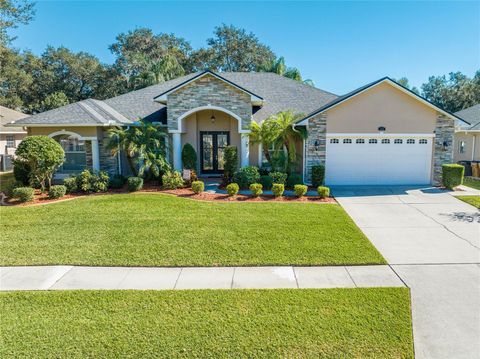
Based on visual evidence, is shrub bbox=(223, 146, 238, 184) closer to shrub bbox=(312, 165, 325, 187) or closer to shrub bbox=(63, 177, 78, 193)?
shrub bbox=(312, 165, 325, 187)

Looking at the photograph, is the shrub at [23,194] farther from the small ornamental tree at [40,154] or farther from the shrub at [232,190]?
the shrub at [232,190]

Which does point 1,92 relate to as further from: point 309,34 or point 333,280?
point 333,280

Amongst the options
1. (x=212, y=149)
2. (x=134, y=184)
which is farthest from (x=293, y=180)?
(x=134, y=184)

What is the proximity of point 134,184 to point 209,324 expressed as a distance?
1035 centimetres

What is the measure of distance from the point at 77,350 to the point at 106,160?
1275 centimetres

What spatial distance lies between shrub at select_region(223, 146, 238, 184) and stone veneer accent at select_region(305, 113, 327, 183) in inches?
135

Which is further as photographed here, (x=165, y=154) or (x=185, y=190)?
(x=165, y=154)

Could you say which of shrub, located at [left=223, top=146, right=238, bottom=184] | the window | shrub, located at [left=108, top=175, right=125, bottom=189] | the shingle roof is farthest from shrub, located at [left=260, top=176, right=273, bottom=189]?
the window

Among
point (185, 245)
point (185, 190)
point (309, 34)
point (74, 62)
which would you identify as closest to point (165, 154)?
point (185, 190)

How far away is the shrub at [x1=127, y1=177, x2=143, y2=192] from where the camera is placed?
46.0 feet

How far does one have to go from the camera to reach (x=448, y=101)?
39.8 meters

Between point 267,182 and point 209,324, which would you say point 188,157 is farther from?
point 209,324

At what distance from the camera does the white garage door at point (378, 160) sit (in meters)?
15.2

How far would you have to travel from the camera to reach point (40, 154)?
41.0ft
